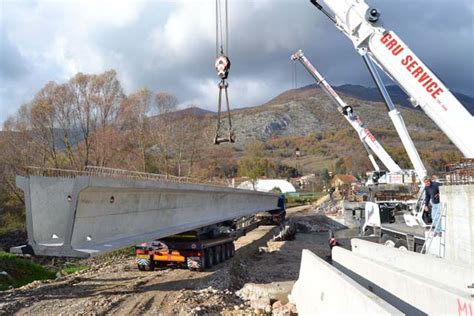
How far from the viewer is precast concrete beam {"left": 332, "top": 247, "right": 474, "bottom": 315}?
20.0ft

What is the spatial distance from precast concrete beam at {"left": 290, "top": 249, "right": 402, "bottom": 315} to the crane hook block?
269 inches

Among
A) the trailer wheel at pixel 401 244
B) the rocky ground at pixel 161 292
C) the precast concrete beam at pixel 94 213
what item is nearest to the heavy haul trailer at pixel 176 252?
the rocky ground at pixel 161 292

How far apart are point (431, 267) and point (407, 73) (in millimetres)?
5274

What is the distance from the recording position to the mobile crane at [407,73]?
11.2 meters

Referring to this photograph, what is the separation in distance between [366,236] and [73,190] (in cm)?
1104

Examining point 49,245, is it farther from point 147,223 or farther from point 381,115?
point 381,115

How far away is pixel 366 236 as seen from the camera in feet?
55.0

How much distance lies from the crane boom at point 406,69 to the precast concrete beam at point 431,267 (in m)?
3.13

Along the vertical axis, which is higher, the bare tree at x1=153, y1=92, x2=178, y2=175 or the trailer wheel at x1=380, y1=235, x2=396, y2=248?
the bare tree at x1=153, y1=92, x2=178, y2=175

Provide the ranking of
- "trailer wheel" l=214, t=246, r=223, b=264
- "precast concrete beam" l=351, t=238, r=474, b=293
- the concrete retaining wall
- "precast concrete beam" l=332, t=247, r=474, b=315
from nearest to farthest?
"precast concrete beam" l=332, t=247, r=474, b=315 < "precast concrete beam" l=351, t=238, r=474, b=293 < the concrete retaining wall < "trailer wheel" l=214, t=246, r=223, b=264

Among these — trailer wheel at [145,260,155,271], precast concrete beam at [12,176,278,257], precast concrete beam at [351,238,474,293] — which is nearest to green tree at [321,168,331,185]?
trailer wheel at [145,260,155,271]

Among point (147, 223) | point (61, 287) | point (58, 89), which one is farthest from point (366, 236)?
point (58, 89)

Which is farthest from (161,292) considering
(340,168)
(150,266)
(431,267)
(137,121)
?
A: (340,168)

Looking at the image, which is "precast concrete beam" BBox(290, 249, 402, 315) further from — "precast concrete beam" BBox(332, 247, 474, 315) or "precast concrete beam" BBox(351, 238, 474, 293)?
"precast concrete beam" BBox(351, 238, 474, 293)
